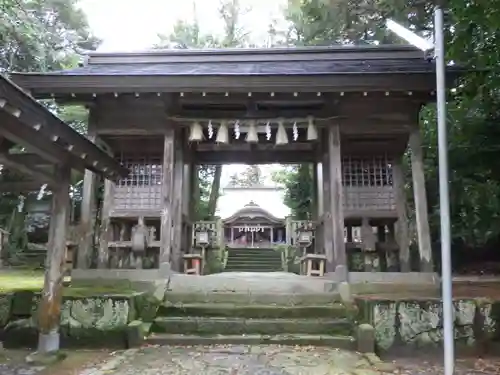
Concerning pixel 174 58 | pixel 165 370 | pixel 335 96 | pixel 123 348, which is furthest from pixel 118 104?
pixel 165 370

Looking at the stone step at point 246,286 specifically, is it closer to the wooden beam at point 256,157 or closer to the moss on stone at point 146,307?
the moss on stone at point 146,307

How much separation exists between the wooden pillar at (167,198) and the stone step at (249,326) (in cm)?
173

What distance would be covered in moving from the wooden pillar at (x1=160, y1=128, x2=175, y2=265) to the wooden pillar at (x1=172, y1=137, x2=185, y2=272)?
343 mm

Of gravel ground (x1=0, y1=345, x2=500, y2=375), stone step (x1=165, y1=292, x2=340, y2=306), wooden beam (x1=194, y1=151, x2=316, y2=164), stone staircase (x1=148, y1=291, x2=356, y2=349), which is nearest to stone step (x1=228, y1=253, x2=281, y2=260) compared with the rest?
wooden beam (x1=194, y1=151, x2=316, y2=164)

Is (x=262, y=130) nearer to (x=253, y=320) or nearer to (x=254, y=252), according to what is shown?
(x=253, y=320)

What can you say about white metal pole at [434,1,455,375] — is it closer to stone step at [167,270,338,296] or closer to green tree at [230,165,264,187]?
stone step at [167,270,338,296]

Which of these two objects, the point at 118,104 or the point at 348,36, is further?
the point at 348,36

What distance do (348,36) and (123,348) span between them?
504 inches

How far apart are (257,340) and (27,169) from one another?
151 inches

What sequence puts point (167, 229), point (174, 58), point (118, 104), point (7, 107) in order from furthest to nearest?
point (174, 58), point (118, 104), point (167, 229), point (7, 107)

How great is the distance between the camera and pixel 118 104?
29.5 ft

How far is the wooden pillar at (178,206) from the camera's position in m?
8.95

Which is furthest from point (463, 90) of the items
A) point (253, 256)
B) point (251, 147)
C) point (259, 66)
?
point (253, 256)

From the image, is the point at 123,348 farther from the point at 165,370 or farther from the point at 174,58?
the point at 174,58
